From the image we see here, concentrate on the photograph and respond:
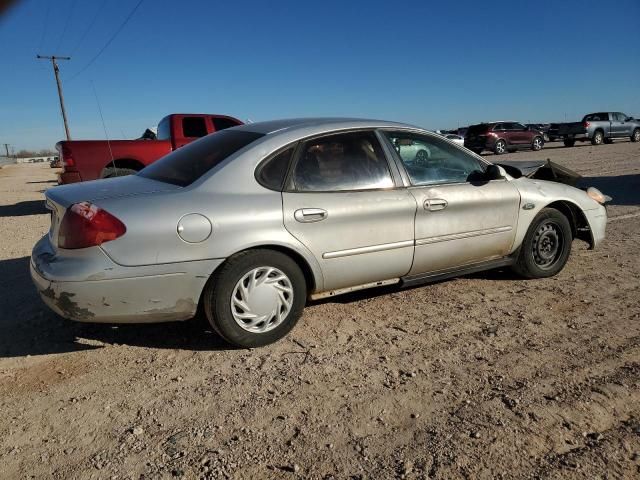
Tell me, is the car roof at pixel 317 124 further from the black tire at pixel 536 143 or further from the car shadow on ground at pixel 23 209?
the black tire at pixel 536 143

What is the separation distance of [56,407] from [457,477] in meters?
2.08

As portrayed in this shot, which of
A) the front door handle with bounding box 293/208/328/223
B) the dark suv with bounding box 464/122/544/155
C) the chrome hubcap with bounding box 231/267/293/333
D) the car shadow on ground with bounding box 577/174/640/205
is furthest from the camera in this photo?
the dark suv with bounding box 464/122/544/155

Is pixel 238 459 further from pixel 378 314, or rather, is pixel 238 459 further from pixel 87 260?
pixel 378 314

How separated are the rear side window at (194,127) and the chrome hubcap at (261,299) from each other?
7578 millimetres

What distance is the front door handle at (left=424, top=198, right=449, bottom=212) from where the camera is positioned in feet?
12.4

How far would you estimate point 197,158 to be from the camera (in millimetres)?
3561

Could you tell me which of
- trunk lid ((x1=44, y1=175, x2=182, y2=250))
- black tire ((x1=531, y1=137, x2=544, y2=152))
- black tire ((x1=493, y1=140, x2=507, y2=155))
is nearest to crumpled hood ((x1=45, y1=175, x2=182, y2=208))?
trunk lid ((x1=44, y1=175, x2=182, y2=250))

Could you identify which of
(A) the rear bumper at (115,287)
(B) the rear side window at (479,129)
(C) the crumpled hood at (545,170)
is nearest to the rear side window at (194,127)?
(C) the crumpled hood at (545,170)

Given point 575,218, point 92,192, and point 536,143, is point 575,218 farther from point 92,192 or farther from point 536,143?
point 536,143

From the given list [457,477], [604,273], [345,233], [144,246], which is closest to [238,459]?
[457,477]

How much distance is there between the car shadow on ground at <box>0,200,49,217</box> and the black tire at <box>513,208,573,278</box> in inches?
376

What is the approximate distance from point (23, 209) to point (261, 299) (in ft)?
34.0

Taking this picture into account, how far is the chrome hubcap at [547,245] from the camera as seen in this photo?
4.49 meters

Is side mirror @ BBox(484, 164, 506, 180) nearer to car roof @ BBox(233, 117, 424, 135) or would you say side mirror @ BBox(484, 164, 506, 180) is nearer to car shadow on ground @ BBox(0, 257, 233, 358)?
car roof @ BBox(233, 117, 424, 135)
